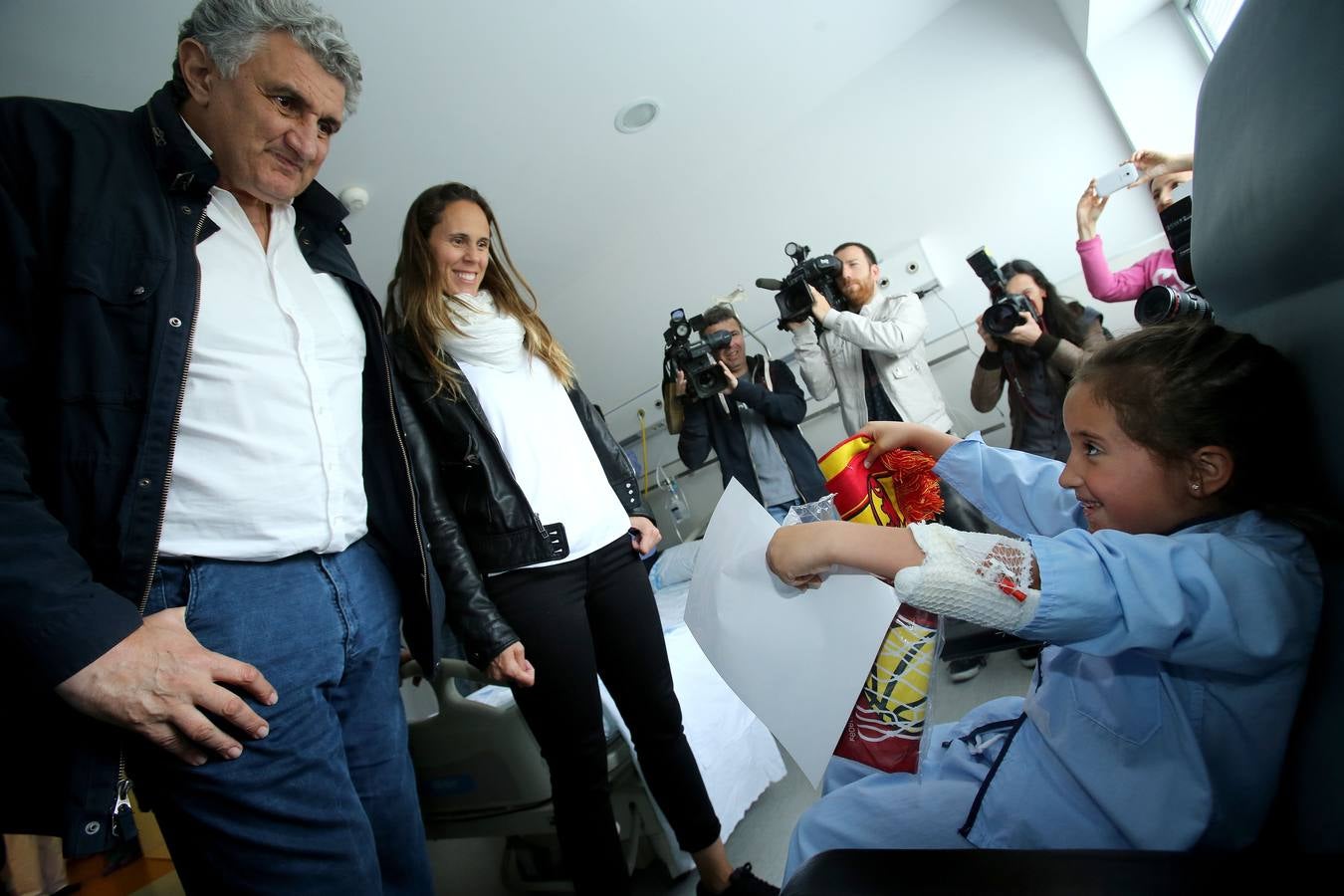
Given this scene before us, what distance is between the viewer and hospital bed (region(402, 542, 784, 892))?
Result: 4.61 feet

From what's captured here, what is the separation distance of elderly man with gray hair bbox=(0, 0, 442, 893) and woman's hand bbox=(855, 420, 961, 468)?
590 mm

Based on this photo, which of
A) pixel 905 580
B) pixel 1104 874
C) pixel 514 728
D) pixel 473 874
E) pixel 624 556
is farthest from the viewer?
pixel 473 874

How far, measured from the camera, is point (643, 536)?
47.8 inches

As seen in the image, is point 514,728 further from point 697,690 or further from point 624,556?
point 624,556

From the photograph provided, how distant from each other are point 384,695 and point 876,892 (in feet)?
2.02

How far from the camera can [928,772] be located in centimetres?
69

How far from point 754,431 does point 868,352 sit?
1.55 ft

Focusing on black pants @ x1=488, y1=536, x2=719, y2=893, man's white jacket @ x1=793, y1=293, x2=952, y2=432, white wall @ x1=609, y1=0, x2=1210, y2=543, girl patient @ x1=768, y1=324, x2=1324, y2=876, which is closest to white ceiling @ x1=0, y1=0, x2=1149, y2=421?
white wall @ x1=609, y1=0, x2=1210, y2=543

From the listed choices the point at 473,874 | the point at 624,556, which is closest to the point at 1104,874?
the point at 624,556

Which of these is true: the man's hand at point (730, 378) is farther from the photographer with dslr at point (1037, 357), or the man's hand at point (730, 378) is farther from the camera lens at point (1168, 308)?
the camera lens at point (1168, 308)

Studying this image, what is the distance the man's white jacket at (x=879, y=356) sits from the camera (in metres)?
2.12

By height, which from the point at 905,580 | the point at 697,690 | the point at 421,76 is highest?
the point at 421,76

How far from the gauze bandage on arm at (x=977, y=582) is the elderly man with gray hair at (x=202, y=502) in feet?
1.88

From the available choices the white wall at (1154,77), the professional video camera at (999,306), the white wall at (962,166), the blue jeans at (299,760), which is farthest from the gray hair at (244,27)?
the white wall at (1154,77)
